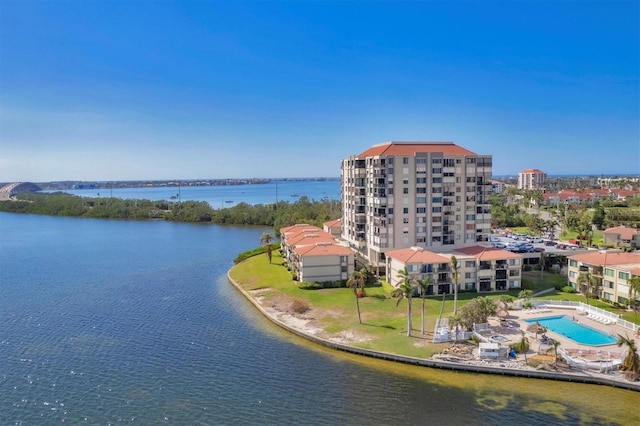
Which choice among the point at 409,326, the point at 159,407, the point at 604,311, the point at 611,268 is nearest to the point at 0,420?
the point at 159,407

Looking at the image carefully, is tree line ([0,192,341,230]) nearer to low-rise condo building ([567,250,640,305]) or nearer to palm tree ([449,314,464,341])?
low-rise condo building ([567,250,640,305])

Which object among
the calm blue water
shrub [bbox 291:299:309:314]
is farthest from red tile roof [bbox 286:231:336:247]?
shrub [bbox 291:299:309:314]

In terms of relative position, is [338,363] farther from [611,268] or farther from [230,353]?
[611,268]

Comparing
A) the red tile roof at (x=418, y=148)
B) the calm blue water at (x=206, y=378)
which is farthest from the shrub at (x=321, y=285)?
the red tile roof at (x=418, y=148)

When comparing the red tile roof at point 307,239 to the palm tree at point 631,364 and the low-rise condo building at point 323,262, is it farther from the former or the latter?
the palm tree at point 631,364

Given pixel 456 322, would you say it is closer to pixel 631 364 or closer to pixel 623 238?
pixel 631 364

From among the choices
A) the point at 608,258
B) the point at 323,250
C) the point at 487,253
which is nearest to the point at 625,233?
the point at 608,258
